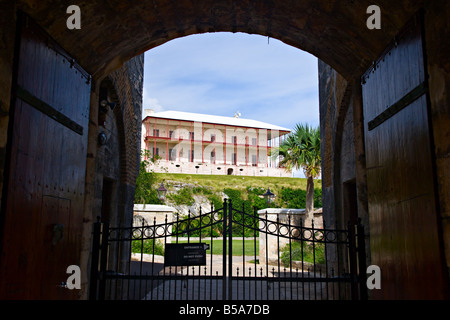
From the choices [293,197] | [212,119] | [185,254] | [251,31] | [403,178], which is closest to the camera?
[403,178]

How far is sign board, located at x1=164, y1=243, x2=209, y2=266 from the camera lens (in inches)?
190

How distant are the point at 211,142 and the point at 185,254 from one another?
1481 inches

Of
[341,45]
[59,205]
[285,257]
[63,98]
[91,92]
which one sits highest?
[341,45]

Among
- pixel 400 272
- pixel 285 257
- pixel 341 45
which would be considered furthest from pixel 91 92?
A: pixel 285 257

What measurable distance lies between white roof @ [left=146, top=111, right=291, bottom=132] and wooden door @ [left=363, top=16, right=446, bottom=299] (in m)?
38.3

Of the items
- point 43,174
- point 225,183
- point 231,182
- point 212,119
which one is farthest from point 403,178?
point 212,119

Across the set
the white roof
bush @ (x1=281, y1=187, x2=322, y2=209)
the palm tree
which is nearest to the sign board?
the palm tree

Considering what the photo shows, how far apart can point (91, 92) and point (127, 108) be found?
2.77 metres

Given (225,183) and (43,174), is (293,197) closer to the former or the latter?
(225,183)

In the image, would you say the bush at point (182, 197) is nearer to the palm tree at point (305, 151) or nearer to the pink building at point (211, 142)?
the pink building at point (211, 142)

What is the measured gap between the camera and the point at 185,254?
488 centimetres

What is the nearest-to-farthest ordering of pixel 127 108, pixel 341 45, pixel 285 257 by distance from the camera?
pixel 341 45, pixel 127 108, pixel 285 257

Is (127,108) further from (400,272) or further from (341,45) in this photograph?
(400,272)
